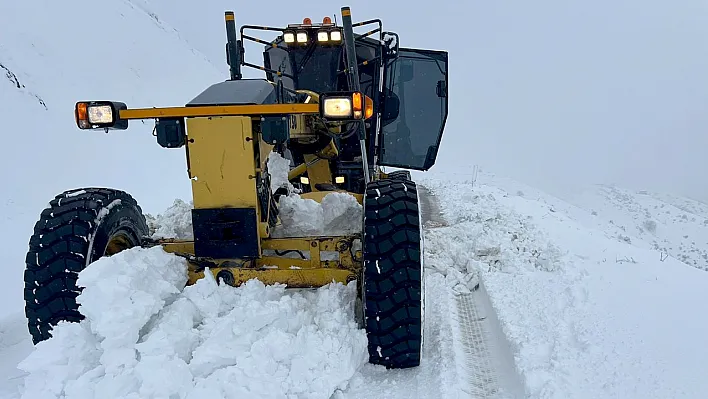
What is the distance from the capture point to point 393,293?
2.84 meters

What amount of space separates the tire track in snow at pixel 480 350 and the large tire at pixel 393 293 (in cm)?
36

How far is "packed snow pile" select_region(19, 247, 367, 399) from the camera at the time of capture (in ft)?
7.47

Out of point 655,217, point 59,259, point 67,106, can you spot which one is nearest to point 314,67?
point 59,259

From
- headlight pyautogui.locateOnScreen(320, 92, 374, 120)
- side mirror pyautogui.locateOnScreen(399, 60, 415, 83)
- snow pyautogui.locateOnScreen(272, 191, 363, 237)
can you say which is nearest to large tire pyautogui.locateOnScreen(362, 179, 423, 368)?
headlight pyautogui.locateOnScreen(320, 92, 374, 120)

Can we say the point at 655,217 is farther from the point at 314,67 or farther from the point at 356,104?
the point at 356,104

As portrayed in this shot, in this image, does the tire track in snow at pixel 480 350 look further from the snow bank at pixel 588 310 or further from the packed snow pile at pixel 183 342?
the packed snow pile at pixel 183 342

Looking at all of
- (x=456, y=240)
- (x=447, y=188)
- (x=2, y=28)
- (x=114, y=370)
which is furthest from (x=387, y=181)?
(x=2, y=28)

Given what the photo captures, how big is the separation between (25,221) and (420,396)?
5.70 m

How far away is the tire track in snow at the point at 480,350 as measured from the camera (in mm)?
2777

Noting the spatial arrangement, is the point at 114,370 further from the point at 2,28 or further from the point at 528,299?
the point at 2,28

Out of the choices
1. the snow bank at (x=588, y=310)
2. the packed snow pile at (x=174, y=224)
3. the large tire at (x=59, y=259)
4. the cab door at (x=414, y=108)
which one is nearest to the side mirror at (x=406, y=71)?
the cab door at (x=414, y=108)

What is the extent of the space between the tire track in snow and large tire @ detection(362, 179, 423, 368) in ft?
1.18

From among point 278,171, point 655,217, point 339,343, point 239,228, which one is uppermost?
point 278,171

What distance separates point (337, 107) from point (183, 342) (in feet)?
4.85
